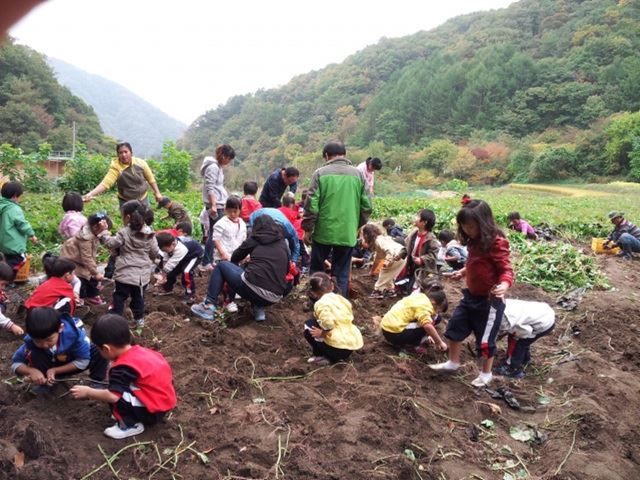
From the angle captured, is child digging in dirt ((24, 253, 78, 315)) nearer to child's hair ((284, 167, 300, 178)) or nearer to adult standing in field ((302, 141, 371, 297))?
adult standing in field ((302, 141, 371, 297))

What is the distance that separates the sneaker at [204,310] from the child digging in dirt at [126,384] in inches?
81.5

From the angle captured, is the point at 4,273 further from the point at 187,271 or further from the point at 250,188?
the point at 250,188

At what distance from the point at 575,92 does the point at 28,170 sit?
60236 mm

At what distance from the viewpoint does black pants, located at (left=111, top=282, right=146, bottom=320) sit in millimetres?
5051

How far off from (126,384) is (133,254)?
Result: 2.01m

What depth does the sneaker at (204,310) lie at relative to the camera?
17.7 feet

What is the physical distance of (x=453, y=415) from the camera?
3885mm

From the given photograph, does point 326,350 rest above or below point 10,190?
below

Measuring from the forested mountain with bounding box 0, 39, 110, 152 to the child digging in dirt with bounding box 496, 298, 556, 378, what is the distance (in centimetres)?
5215

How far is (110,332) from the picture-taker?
3.19 meters

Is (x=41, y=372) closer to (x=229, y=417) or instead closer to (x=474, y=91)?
(x=229, y=417)

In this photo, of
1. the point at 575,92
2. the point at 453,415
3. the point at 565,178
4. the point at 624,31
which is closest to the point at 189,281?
the point at 453,415

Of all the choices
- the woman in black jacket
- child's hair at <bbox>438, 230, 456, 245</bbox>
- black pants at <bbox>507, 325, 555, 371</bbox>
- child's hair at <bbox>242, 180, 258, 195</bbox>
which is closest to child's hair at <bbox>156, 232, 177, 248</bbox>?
the woman in black jacket

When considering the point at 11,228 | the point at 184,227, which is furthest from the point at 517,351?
the point at 11,228
